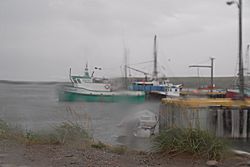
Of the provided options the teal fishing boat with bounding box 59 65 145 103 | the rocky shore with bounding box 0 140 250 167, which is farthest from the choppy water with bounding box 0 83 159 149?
the teal fishing boat with bounding box 59 65 145 103

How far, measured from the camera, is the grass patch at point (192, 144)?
27.2 ft

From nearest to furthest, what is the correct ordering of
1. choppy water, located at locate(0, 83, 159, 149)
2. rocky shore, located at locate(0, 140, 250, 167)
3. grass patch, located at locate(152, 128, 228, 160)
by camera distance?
rocky shore, located at locate(0, 140, 250, 167) → grass patch, located at locate(152, 128, 228, 160) → choppy water, located at locate(0, 83, 159, 149)

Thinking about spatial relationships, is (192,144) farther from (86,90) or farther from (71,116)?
(86,90)

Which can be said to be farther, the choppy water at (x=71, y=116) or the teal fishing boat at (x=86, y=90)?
the teal fishing boat at (x=86, y=90)

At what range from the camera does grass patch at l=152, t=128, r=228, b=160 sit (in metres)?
8.28

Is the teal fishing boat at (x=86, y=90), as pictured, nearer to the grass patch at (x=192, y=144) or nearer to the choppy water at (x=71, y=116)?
the choppy water at (x=71, y=116)

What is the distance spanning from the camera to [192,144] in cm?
837

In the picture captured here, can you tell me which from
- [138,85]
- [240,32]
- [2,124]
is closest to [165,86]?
[138,85]

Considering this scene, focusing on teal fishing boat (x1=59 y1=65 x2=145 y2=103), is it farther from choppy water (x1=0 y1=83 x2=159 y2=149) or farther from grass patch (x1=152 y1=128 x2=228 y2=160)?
grass patch (x1=152 y1=128 x2=228 y2=160)

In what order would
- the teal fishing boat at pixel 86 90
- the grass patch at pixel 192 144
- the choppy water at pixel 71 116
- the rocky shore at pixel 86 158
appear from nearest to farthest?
1. the rocky shore at pixel 86 158
2. the grass patch at pixel 192 144
3. the choppy water at pixel 71 116
4. the teal fishing boat at pixel 86 90

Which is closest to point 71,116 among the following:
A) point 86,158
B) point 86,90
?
point 86,158

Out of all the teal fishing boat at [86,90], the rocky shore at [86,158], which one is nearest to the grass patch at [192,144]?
the rocky shore at [86,158]

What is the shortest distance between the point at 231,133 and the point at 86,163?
15.3 m

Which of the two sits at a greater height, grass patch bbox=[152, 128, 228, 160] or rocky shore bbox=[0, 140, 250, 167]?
grass patch bbox=[152, 128, 228, 160]
